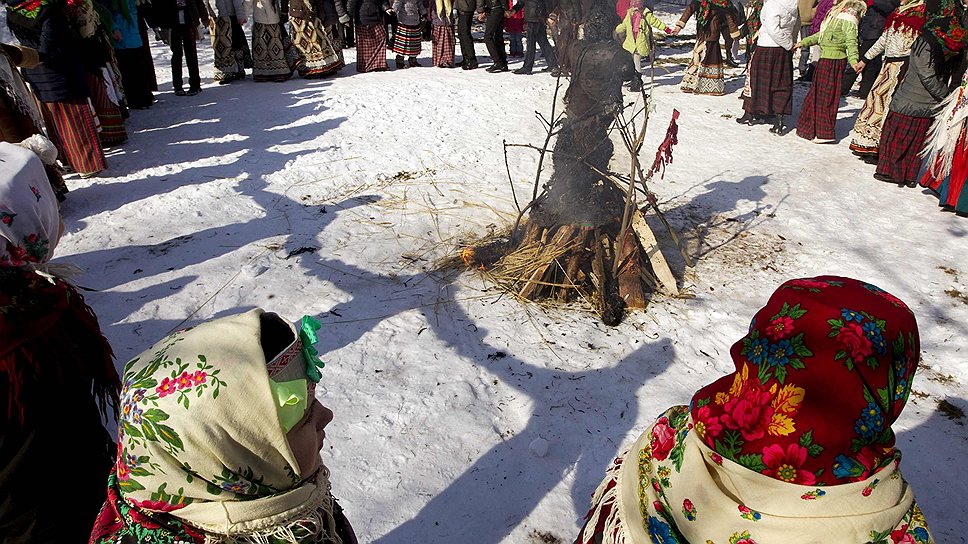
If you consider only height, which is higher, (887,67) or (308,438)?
(887,67)

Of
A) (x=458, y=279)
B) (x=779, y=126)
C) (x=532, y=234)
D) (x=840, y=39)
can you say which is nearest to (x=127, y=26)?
(x=458, y=279)

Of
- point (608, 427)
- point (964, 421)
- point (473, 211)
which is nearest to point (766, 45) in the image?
point (473, 211)

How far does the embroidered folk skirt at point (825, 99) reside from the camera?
6625mm

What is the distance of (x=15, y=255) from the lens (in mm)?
1832

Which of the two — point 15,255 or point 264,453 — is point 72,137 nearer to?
point 15,255

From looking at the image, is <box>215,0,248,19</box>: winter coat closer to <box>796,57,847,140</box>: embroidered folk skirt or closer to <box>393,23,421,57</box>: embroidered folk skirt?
<box>393,23,421,57</box>: embroidered folk skirt

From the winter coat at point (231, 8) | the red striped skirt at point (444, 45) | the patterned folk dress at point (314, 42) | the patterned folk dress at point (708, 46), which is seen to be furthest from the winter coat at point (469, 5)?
the winter coat at point (231, 8)

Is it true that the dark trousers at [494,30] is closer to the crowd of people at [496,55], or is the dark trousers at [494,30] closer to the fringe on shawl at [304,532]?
the crowd of people at [496,55]

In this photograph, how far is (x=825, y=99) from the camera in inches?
266

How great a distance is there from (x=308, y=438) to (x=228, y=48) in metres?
9.15

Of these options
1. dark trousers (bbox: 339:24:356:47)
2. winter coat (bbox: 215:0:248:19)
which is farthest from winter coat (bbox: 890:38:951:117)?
dark trousers (bbox: 339:24:356:47)

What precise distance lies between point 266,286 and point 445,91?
514 cm

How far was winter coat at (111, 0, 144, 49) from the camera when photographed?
7.09m

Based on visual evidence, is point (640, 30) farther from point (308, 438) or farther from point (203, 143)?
point (308, 438)
